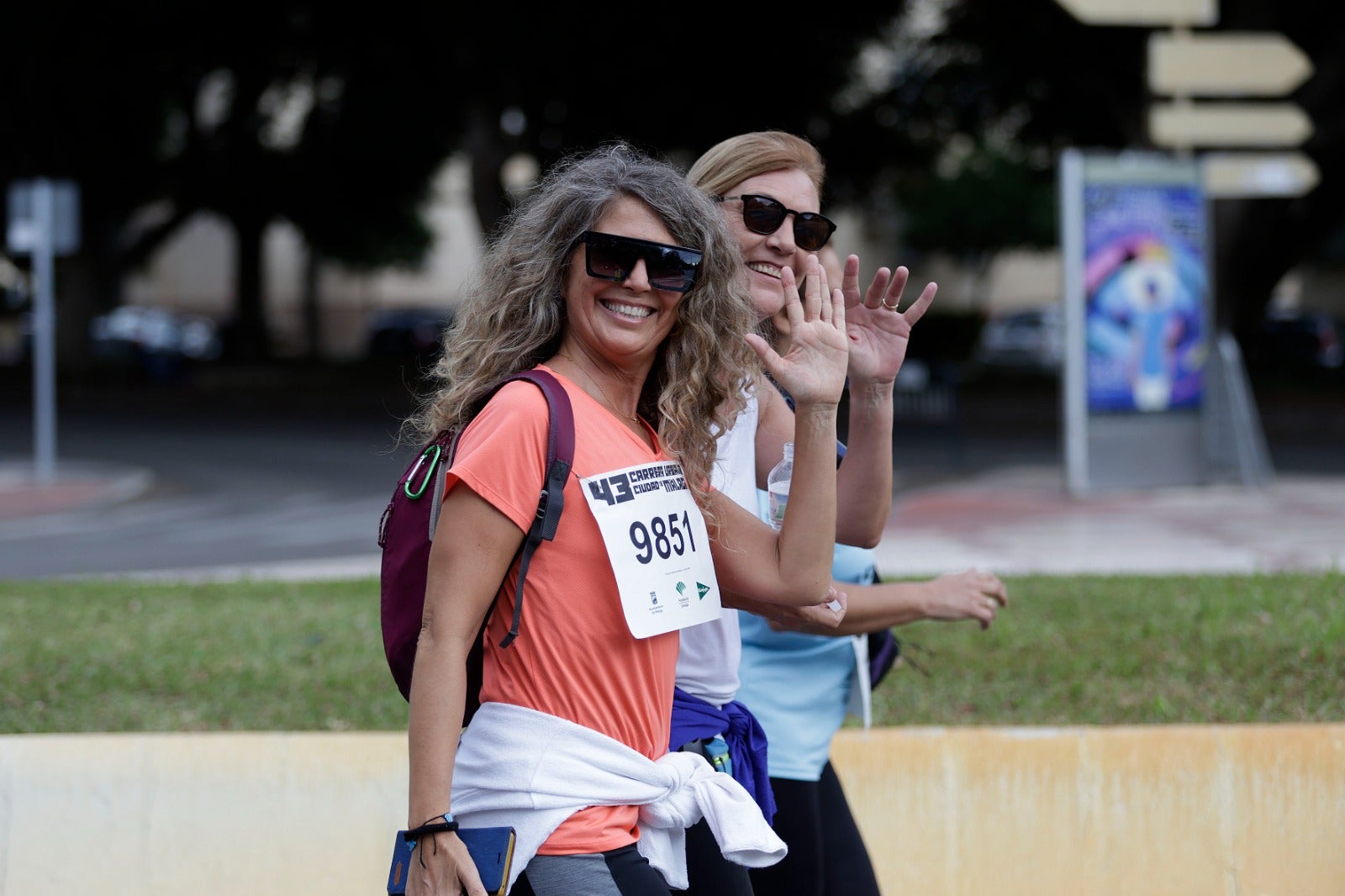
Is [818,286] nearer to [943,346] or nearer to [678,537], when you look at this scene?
[678,537]

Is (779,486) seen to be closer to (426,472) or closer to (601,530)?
(601,530)

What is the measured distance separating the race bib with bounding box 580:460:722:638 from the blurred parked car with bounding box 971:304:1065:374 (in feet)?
115

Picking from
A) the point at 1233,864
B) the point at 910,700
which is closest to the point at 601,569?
the point at 1233,864

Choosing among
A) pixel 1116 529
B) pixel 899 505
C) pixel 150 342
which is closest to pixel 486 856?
pixel 1116 529

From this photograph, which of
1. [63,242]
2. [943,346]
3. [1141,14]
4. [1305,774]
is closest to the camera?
[1305,774]

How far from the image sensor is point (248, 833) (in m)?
4.03

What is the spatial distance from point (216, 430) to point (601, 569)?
21.6 m

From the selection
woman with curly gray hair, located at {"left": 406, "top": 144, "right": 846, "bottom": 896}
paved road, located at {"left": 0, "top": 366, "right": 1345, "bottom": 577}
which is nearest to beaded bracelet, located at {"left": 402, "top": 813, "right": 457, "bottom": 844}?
woman with curly gray hair, located at {"left": 406, "top": 144, "right": 846, "bottom": 896}

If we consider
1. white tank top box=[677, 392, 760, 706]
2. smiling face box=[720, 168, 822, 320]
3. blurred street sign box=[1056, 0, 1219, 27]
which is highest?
blurred street sign box=[1056, 0, 1219, 27]

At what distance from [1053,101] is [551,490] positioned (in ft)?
81.3

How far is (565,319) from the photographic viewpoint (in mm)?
2404

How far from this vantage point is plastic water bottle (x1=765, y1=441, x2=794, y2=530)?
2.71 m

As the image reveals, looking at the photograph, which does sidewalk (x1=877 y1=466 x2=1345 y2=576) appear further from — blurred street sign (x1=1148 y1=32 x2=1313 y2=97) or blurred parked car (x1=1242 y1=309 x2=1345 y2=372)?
blurred parked car (x1=1242 y1=309 x2=1345 y2=372)

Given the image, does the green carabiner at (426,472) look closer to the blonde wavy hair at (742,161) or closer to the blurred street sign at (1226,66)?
the blonde wavy hair at (742,161)
